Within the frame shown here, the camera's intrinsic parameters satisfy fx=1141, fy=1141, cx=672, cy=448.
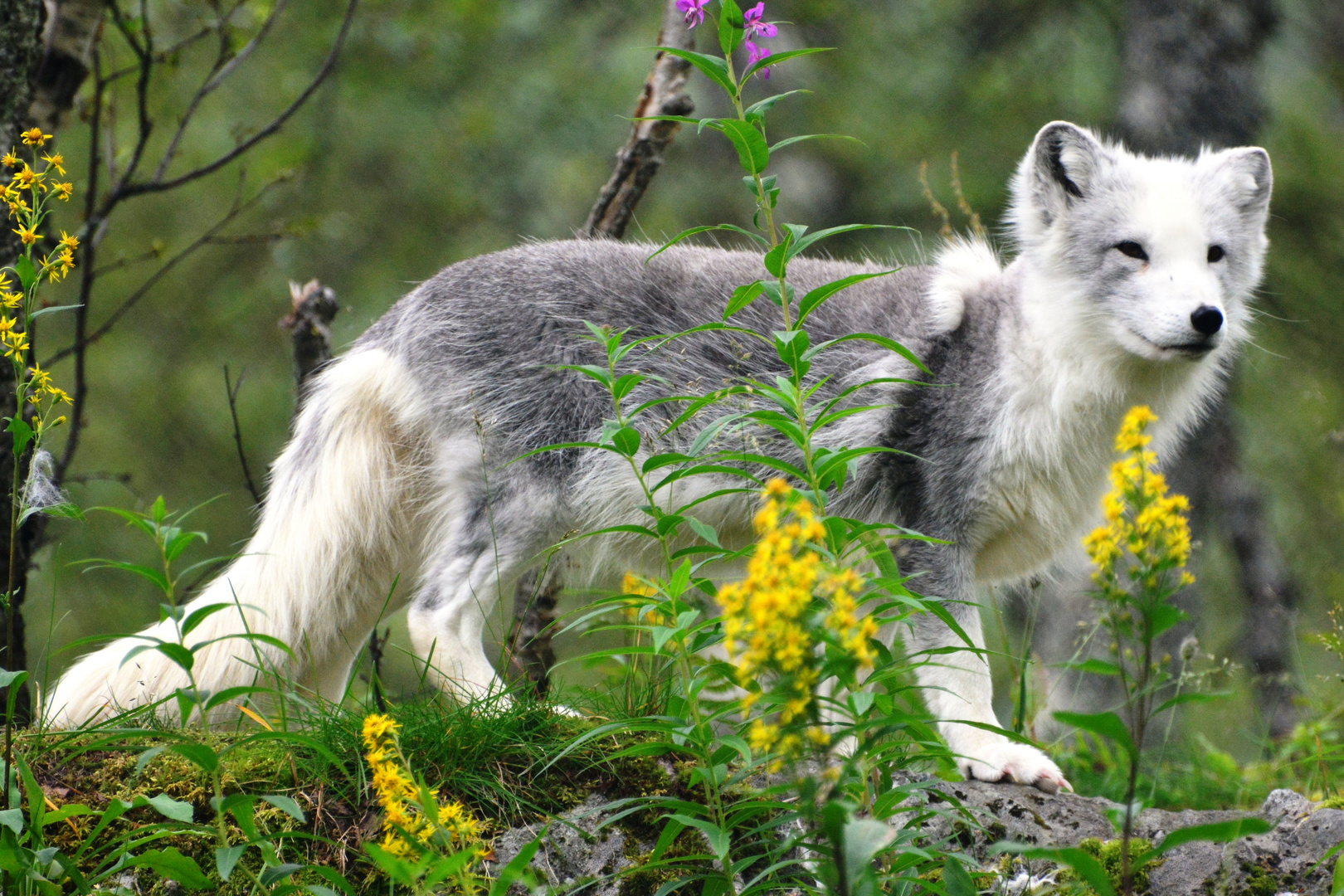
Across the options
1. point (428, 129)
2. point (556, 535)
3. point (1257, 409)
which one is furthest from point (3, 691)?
point (1257, 409)

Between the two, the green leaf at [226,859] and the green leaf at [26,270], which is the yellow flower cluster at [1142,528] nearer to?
the green leaf at [226,859]

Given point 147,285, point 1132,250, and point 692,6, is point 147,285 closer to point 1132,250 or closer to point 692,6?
point 692,6

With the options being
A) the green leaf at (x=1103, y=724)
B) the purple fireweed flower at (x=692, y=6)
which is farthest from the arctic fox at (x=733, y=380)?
the green leaf at (x=1103, y=724)

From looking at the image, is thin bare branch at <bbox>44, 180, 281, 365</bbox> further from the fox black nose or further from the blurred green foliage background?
the fox black nose

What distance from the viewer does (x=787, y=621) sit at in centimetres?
139

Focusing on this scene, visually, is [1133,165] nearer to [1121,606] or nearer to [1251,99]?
[1121,606]

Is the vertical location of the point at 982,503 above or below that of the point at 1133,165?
below

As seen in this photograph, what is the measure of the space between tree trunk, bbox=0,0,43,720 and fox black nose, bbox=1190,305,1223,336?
3416 mm

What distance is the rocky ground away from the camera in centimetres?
241

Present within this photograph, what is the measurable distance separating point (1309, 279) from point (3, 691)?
7.38 meters

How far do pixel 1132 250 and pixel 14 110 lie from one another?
341cm

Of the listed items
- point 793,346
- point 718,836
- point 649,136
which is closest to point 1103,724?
point 718,836

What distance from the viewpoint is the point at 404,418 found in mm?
3855

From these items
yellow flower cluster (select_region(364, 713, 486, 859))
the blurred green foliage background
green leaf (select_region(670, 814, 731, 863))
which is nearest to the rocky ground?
green leaf (select_region(670, 814, 731, 863))
